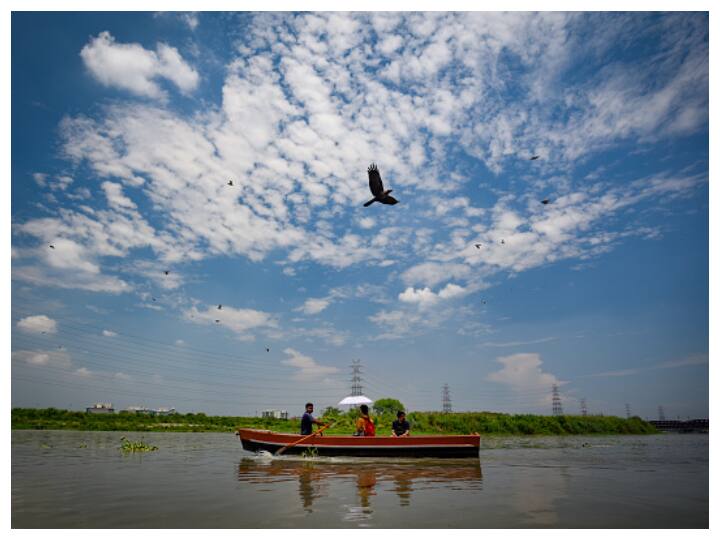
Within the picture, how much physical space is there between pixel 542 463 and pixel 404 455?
495cm

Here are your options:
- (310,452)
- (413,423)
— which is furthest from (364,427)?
(413,423)

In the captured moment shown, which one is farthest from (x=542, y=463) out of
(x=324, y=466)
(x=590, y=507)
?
(x=590, y=507)

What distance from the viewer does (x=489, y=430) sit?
139ft

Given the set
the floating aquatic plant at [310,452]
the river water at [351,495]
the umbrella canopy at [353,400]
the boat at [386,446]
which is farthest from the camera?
the umbrella canopy at [353,400]

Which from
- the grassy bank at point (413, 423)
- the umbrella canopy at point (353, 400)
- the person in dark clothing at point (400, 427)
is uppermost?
the umbrella canopy at point (353, 400)

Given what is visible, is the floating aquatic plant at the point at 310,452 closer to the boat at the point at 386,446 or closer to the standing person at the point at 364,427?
the boat at the point at 386,446

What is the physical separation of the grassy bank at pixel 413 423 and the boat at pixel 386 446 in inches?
685

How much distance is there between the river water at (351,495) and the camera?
726 centimetres

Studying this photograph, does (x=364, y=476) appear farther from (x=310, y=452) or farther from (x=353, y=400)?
(x=353, y=400)

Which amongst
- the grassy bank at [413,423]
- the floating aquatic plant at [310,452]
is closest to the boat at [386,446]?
the floating aquatic plant at [310,452]

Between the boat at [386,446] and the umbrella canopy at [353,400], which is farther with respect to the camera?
the umbrella canopy at [353,400]

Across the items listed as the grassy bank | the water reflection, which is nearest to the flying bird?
the water reflection
